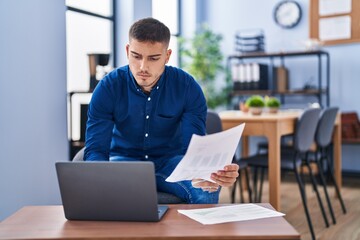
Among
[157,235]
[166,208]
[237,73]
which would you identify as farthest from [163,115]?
[237,73]

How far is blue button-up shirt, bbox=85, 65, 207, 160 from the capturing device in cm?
187

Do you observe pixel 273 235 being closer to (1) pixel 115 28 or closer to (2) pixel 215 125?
(2) pixel 215 125

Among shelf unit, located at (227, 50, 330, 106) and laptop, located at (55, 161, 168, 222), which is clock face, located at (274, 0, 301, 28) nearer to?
shelf unit, located at (227, 50, 330, 106)

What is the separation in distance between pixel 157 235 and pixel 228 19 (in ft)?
14.8

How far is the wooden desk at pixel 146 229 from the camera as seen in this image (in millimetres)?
1124

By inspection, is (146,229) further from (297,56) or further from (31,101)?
(297,56)

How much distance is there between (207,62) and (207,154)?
3.74 meters

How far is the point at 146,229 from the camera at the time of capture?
3.90 feet

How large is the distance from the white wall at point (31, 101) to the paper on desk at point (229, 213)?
1231 mm

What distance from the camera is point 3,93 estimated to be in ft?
7.31

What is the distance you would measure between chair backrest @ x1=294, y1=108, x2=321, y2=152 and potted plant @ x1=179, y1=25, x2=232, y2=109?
191 centimetres

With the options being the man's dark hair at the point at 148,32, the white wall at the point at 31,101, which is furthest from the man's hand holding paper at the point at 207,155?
the white wall at the point at 31,101

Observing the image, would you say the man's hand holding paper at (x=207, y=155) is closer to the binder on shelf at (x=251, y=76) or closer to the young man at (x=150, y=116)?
the young man at (x=150, y=116)

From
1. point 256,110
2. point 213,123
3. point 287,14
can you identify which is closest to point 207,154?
point 213,123
